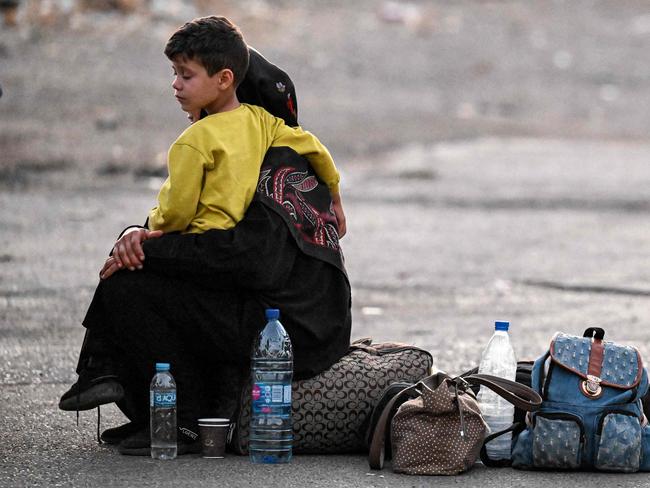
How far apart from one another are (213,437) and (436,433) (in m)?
0.80

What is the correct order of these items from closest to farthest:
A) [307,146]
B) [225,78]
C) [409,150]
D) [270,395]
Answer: [270,395] < [225,78] < [307,146] < [409,150]

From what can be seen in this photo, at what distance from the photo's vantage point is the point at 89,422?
5.96 m

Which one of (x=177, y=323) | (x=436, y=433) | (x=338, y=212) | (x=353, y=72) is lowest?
(x=436, y=433)

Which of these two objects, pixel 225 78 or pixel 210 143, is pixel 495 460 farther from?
pixel 225 78

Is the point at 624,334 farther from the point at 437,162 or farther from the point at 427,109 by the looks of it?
the point at 427,109

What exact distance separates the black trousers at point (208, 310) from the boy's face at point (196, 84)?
0.45 m

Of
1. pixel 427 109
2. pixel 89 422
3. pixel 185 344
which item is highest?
pixel 427 109

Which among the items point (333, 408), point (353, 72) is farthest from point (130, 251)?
point (353, 72)

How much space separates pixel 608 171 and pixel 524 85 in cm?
927

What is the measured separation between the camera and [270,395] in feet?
17.1

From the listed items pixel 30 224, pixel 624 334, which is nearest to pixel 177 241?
pixel 624 334

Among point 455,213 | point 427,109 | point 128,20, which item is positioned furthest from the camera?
point 128,20

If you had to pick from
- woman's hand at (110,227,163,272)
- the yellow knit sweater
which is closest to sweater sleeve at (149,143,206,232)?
the yellow knit sweater

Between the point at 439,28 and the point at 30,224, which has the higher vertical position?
the point at 439,28
